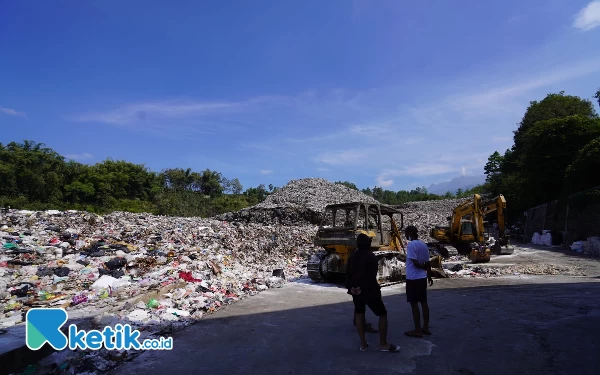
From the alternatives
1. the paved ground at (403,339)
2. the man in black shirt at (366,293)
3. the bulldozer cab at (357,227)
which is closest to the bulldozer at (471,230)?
the bulldozer cab at (357,227)

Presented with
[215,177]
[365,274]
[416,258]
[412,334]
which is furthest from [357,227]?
[215,177]

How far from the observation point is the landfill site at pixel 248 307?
3939 mm

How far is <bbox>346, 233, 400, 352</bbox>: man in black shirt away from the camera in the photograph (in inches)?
164

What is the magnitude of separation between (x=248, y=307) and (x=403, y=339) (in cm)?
293

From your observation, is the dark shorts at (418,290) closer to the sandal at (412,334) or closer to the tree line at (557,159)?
the sandal at (412,334)

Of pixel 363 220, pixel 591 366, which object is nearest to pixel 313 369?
pixel 591 366

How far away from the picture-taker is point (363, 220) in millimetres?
8836

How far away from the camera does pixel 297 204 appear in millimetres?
22531

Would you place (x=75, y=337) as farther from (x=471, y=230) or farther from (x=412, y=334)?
(x=471, y=230)

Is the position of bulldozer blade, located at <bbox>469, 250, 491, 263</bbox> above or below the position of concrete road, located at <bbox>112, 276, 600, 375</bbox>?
above

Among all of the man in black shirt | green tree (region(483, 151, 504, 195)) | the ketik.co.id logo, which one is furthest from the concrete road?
green tree (region(483, 151, 504, 195))

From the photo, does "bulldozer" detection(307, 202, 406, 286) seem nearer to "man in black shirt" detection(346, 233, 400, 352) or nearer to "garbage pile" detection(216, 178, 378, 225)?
"man in black shirt" detection(346, 233, 400, 352)

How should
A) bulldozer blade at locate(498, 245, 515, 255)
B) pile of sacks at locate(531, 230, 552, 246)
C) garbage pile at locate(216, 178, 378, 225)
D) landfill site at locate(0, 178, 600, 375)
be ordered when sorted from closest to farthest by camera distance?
landfill site at locate(0, 178, 600, 375), bulldozer blade at locate(498, 245, 515, 255), pile of sacks at locate(531, 230, 552, 246), garbage pile at locate(216, 178, 378, 225)

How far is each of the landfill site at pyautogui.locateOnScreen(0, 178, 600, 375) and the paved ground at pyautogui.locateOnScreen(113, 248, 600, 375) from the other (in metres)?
0.02
